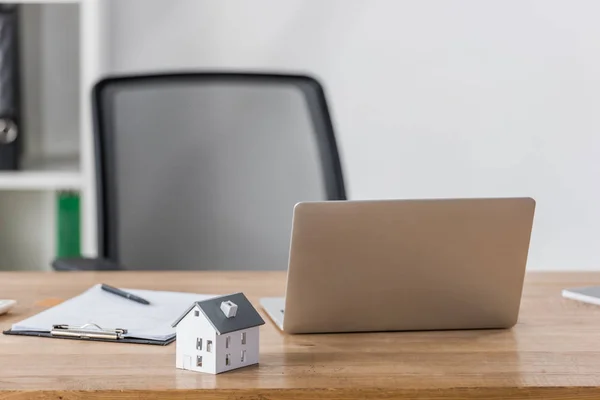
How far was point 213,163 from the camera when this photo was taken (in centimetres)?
200

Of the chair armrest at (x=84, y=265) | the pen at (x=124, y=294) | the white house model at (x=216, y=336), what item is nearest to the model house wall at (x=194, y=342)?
the white house model at (x=216, y=336)

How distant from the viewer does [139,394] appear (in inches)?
34.6

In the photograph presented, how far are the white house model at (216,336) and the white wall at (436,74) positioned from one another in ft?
5.46

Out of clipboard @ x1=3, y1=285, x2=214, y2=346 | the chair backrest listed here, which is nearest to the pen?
clipboard @ x1=3, y1=285, x2=214, y2=346

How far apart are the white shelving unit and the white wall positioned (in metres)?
0.16

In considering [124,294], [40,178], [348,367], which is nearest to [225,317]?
[348,367]

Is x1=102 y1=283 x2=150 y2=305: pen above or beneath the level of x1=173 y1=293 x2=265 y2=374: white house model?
beneath

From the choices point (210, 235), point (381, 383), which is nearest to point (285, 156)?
point (210, 235)

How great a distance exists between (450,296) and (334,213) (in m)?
0.20

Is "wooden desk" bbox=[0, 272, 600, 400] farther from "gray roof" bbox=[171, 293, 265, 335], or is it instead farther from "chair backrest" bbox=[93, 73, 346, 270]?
"chair backrest" bbox=[93, 73, 346, 270]

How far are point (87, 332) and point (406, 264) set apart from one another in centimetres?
41

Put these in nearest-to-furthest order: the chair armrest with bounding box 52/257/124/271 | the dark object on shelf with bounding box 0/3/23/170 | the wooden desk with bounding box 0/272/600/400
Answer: the wooden desk with bounding box 0/272/600/400, the chair armrest with bounding box 52/257/124/271, the dark object on shelf with bounding box 0/3/23/170

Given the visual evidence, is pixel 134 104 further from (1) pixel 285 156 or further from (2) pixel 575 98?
(2) pixel 575 98

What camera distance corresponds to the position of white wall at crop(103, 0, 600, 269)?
99.8 inches
